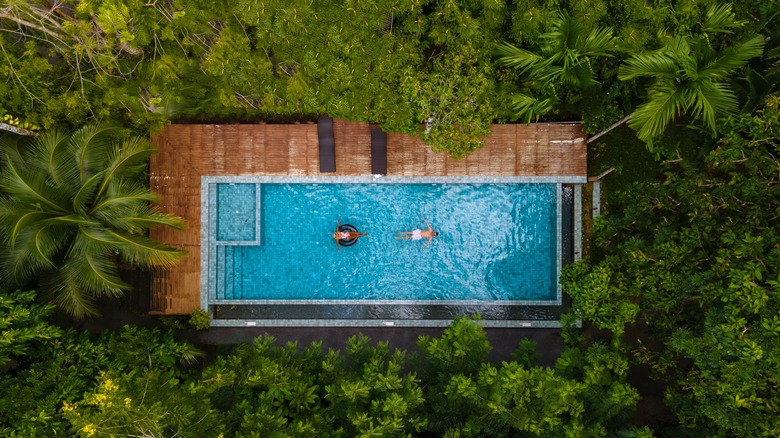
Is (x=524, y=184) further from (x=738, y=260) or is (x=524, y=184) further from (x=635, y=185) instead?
(x=738, y=260)

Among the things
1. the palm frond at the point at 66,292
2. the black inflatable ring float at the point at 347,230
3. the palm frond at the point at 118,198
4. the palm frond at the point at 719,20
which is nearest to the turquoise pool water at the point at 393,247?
the black inflatable ring float at the point at 347,230

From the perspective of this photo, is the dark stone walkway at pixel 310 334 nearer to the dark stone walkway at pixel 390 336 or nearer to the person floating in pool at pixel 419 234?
the dark stone walkway at pixel 390 336

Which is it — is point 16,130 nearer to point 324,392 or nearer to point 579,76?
point 324,392

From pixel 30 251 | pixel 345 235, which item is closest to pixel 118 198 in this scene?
pixel 30 251

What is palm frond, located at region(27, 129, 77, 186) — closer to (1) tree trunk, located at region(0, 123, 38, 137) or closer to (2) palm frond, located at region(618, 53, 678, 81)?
(1) tree trunk, located at region(0, 123, 38, 137)

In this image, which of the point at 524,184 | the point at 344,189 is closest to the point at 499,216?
the point at 524,184
